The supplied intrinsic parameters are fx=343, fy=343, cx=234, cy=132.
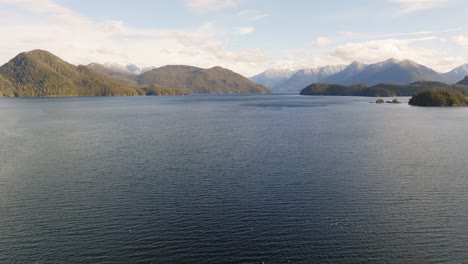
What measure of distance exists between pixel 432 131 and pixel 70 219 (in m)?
121

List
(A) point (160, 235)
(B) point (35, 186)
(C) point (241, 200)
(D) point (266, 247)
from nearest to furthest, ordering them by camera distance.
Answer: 1. (D) point (266, 247)
2. (A) point (160, 235)
3. (C) point (241, 200)
4. (B) point (35, 186)

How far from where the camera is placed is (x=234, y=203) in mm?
50562

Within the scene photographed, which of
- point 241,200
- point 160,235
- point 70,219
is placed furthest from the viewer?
point 241,200

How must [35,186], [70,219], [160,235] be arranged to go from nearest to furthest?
[160,235] < [70,219] < [35,186]

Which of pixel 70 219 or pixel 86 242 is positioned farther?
pixel 70 219

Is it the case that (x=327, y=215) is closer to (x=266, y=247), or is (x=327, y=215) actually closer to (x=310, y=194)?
(x=310, y=194)

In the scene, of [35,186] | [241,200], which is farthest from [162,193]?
[35,186]

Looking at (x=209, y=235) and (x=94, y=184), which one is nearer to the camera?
(x=209, y=235)

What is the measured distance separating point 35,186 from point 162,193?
886 inches

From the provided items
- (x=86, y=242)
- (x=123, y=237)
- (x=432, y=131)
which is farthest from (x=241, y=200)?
(x=432, y=131)

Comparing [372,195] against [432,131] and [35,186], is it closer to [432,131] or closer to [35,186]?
[35,186]

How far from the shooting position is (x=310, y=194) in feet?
179

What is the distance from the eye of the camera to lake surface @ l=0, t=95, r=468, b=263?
37.7 meters

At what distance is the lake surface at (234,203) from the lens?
124ft
